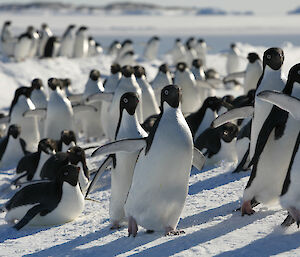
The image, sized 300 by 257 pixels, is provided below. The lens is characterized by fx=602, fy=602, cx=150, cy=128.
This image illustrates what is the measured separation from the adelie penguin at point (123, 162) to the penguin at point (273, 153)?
76 cm

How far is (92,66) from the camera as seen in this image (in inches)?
653

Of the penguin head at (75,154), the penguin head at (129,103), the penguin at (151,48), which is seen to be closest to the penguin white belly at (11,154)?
the penguin head at (75,154)

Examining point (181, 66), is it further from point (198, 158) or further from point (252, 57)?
point (198, 158)

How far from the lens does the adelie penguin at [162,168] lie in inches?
135

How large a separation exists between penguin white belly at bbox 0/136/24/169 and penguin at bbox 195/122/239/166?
2.42 metres

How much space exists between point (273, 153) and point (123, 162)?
95 centimetres

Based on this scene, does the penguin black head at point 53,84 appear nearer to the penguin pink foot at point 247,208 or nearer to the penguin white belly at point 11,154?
the penguin white belly at point 11,154

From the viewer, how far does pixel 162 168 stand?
11.3ft

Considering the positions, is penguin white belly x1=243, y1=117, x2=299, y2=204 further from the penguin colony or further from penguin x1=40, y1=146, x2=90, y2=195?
penguin x1=40, y1=146, x2=90, y2=195

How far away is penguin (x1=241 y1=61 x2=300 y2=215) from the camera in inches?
141

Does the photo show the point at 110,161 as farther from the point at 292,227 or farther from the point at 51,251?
the point at 292,227

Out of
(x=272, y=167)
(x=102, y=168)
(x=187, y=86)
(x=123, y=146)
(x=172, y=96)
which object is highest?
(x=172, y=96)

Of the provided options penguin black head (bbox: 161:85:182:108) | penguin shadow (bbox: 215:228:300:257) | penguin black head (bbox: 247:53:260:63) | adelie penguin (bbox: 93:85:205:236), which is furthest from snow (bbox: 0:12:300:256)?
penguin black head (bbox: 247:53:260:63)

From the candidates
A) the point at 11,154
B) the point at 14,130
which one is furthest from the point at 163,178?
the point at 11,154
